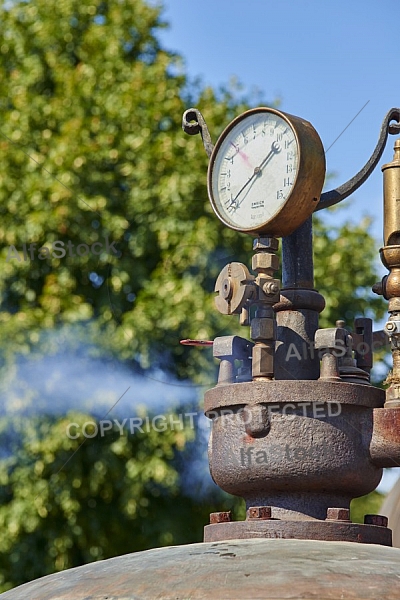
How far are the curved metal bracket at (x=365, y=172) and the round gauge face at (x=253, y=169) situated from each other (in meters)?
0.21

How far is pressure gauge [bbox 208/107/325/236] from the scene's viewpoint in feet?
12.6

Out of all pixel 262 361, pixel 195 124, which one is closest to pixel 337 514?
pixel 262 361

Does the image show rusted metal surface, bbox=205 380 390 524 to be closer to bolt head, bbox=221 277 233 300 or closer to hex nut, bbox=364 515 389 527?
hex nut, bbox=364 515 389 527

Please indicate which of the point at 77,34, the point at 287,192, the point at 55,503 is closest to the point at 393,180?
the point at 287,192

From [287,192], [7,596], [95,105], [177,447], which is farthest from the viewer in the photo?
[95,105]

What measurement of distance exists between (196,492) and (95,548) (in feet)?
3.92

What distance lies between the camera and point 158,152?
12.1 m

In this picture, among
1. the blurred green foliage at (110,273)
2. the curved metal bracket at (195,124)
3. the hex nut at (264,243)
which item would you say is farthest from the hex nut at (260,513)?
the blurred green foliage at (110,273)

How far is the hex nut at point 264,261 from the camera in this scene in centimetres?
390

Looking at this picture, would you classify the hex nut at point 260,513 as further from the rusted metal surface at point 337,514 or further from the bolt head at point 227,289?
the bolt head at point 227,289

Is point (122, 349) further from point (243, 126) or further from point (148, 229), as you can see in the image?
point (243, 126)

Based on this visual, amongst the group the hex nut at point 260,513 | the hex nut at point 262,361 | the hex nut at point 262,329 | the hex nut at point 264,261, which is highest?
the hex nut at point 264,261

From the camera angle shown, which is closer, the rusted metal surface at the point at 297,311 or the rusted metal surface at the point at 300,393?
the rusted metal surface at the point at 300,393

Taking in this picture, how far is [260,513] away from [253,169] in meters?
1.22
